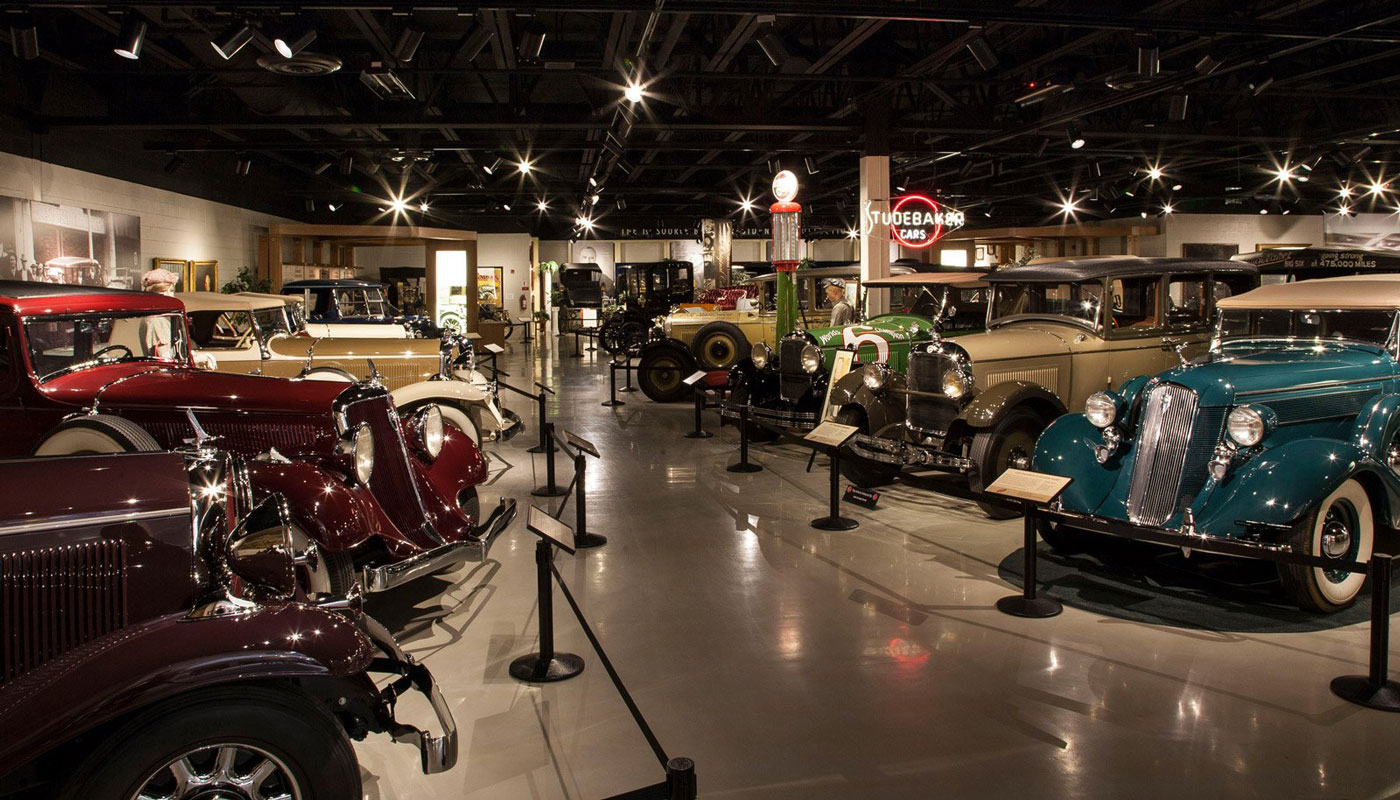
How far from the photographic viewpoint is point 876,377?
7406 millimetres

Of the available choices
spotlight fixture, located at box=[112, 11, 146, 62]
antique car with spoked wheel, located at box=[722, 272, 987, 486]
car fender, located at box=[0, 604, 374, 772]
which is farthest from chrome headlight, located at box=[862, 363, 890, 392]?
spotlight fixture, located at box=[112, 11, 146, 62]

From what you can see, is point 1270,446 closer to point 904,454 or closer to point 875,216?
point 904,454

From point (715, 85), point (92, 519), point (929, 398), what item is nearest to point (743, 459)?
point (929, 398)

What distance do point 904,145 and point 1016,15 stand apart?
7105mm

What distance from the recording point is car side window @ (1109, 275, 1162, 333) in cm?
714

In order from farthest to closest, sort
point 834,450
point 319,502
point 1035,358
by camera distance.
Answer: point 1035,358
point 834,450
point 319,502

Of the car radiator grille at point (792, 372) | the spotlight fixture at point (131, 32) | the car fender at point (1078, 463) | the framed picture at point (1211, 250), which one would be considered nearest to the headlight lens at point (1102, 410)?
the car fender at point (1078, 463)

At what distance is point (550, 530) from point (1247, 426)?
351 cm

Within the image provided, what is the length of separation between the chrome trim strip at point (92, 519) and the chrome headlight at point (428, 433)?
8.66 feet

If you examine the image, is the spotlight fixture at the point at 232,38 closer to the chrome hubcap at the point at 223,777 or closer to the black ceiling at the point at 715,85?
the black ceiling at the point at 715,85

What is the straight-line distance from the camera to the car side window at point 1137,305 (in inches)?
281

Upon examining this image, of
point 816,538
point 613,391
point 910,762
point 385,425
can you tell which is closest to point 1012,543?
point 816,538

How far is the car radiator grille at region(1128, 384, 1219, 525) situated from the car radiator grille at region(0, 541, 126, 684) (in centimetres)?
450

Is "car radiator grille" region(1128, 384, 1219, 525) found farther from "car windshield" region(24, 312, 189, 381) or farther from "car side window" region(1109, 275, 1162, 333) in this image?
"car windshield" region(24, 312, 189, 381)
